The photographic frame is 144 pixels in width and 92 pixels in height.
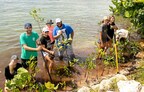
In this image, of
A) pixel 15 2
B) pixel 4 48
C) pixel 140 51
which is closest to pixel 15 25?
pixel 4 48

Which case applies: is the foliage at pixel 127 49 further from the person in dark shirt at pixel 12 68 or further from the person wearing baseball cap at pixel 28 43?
the person in dark shirt at pixel 12 68

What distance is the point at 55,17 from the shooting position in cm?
1731

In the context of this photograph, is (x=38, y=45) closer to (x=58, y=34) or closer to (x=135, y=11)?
(x=58, y=34)

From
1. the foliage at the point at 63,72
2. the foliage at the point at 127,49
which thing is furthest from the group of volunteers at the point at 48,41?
the foliage at the point at 127,49

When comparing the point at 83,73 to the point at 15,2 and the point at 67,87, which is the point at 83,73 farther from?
the point at 15,2

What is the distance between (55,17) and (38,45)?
9.46m

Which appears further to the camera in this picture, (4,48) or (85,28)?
(85,28)

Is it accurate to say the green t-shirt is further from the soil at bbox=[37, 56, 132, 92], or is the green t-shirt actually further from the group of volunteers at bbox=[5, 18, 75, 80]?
the soil at bbox=[37, 56, 132, 92]

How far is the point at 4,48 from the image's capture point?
11.9m

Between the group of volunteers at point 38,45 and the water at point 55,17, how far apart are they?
155 centimetres

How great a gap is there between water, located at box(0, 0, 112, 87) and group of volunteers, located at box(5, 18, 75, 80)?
1552mm

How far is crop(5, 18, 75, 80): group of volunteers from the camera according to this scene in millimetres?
6570

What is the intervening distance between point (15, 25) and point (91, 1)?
34.1 feet

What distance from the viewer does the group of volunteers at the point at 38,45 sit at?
6.57 metres
